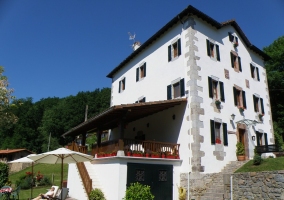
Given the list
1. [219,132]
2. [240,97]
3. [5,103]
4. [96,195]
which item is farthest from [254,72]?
[5,103]

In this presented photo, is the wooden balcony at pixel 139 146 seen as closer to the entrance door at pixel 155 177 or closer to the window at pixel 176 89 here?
the entrance door at pixel 155 177

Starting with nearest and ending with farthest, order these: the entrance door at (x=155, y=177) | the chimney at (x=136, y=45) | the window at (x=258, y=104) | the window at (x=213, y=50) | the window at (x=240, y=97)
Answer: the entrance door at (x=155, y=177) < the window at (x=213, y=50) < the window at (x=240, y=97) < the window at (x=258, y=104) < the chimney at (x=136, y=45)

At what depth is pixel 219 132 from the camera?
1512 centimetres

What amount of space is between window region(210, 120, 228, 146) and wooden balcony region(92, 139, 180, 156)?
221 cm

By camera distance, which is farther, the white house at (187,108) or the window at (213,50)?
the window at (213,50)

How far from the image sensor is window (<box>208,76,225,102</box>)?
1545 cm

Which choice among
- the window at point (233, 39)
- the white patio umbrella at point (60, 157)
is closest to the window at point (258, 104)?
the window at point (233, 39)

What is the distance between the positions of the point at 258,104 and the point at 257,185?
35.0 feet

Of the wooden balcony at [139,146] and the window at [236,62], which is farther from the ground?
the window at [236,62]

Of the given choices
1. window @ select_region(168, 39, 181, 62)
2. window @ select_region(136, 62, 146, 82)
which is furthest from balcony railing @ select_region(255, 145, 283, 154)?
window @ select_region(136, 62, 146, 82)

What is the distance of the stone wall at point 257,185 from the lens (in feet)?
31.1

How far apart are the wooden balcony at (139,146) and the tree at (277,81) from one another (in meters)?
17.7

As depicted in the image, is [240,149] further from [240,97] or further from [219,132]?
[240,97]

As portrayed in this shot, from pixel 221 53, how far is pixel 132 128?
28.6ft
